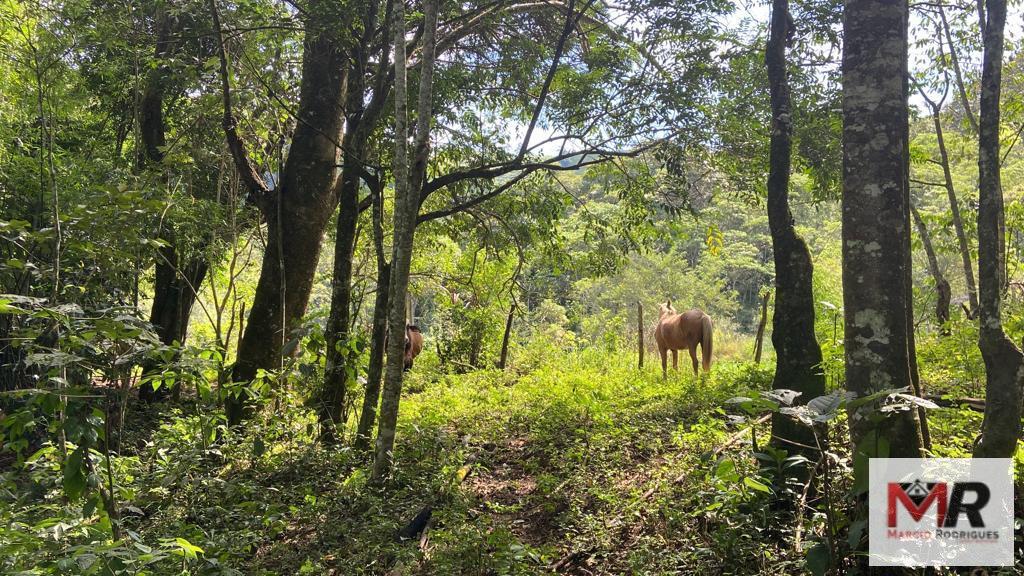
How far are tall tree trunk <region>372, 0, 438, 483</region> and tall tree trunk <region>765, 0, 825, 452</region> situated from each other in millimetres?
2658

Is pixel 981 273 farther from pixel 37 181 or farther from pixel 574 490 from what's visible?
pixel 37 181

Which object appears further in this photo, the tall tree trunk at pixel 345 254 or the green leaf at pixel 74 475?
the tall tree trunk at pixel 345 254

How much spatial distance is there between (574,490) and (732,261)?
82.1 feet

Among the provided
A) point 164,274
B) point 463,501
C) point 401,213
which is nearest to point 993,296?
point 463,501

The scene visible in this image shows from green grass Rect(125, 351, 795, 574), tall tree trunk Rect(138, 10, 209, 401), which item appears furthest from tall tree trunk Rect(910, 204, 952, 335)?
tall tree trunk Rect(138, 10, 209, 401)

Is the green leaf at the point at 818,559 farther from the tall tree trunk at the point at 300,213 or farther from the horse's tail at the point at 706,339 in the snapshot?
the horse's tail at the point at 706,339

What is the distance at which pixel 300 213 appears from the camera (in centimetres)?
718

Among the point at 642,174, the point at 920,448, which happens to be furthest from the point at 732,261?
the point at 920,448

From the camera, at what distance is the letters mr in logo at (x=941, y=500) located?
9.20 ft

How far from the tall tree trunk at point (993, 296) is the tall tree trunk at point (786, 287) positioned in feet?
3.16

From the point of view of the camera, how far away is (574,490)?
16.4 ft

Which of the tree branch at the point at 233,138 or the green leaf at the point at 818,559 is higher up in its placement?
the tree branch at the point at 233,138

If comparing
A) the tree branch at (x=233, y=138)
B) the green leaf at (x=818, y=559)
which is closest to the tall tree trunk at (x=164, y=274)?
the tree branch at (x=233, y=138)

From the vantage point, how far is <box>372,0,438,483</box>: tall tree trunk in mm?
4969
